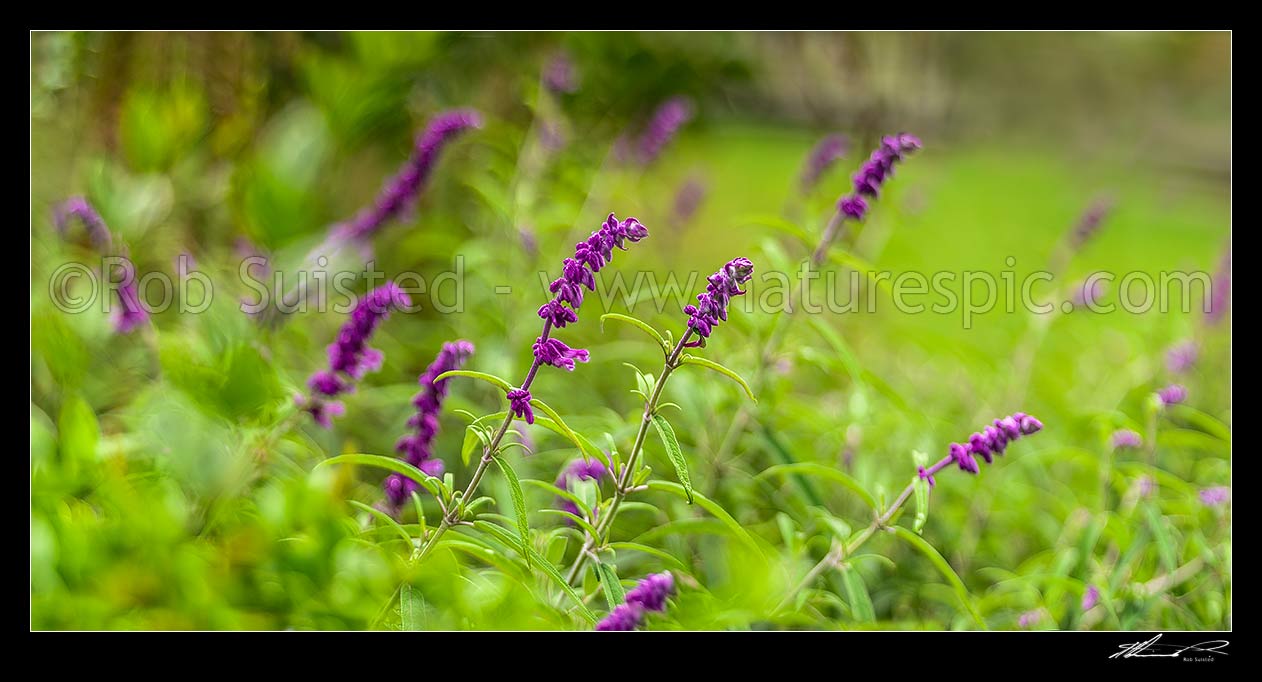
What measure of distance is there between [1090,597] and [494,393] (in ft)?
4.58

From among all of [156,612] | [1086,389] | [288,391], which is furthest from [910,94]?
[156,612]

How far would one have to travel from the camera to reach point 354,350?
140cm

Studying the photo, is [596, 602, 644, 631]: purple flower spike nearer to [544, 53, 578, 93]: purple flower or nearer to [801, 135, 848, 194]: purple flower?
[801, 135, 848, 194]: purple flower

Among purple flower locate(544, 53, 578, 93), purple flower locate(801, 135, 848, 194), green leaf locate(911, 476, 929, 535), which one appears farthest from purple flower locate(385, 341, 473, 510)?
purple flower locate(544, 53, 578, 93)

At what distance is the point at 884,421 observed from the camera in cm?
251

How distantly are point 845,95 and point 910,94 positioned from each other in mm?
501

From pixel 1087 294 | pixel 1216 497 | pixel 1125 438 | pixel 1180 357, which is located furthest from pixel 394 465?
pixel 1180 357

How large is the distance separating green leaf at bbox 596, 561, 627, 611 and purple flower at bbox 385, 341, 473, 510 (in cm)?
30

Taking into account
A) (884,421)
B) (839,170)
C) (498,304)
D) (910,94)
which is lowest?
Answer: (884,421)

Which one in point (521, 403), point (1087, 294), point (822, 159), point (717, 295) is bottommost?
point (521, 403)

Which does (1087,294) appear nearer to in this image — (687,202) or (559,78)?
(687,202)

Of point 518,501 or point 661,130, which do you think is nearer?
point 518,501
